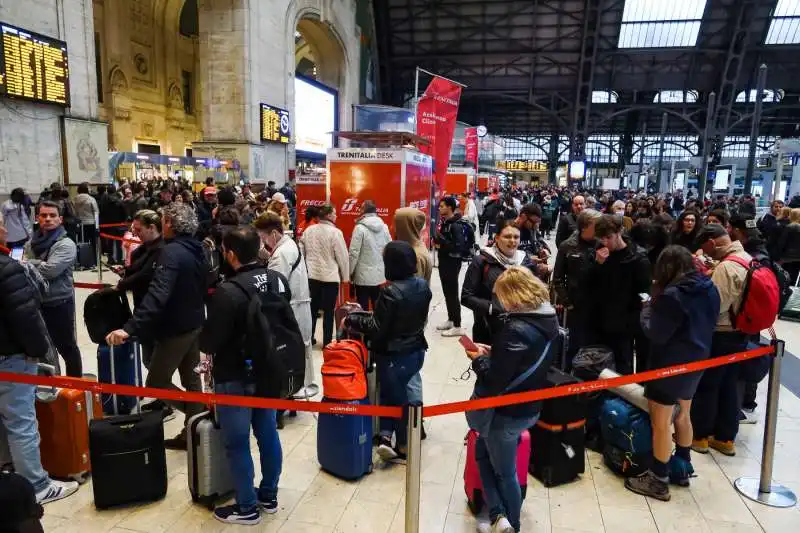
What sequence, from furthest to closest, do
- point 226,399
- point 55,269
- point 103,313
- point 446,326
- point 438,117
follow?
point 438,117 → point 446,326 → point 55,269 → point 103,313 → point 226,399

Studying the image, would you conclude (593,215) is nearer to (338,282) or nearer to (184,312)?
(338,282)

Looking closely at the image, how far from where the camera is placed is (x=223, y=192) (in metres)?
7.35

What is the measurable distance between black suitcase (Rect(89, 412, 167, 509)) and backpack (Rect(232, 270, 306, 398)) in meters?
0.85

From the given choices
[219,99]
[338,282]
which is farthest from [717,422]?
[219,99]

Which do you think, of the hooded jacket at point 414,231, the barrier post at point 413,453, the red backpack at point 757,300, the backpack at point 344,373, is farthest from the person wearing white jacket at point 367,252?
the barrier post at point 413,453

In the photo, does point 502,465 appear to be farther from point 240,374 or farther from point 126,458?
point 126,458

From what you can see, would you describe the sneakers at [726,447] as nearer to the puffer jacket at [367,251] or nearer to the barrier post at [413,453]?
the barrier post at [413,453]

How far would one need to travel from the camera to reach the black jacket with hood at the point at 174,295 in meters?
3.45

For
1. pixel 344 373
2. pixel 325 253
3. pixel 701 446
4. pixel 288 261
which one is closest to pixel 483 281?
pixel 344 373

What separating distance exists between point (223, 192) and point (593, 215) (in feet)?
15.8

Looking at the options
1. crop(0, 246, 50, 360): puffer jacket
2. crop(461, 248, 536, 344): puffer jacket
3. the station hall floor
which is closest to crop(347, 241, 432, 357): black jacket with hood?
crop(461, 248, 536, 344): puffer jacket

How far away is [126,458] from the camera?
327cm

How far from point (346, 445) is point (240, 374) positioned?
103 cm

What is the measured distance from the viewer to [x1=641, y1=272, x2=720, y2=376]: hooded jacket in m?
3.23
